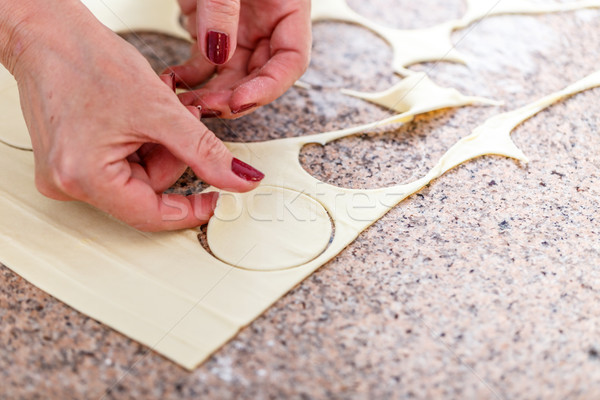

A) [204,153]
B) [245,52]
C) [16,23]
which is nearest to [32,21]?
[16,23]

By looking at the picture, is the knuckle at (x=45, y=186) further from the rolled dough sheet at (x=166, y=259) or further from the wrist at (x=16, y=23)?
the wrist at (x=16, y=23)

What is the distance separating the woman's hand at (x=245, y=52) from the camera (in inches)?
37.7

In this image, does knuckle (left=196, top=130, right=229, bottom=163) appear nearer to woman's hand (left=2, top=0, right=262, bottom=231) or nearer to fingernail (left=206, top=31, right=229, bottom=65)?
woman's hand (left=2, top=0, right=262, bottom=231)

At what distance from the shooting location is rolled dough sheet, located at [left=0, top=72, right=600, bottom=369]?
2.72 feet

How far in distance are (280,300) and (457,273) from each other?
268 mm

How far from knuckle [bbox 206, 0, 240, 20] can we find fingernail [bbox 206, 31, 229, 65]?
0.10ft

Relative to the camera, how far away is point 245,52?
48.3 inches

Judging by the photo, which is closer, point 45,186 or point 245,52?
point 45,186

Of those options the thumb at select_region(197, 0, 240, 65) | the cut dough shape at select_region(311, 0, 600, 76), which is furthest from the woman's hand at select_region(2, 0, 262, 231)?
the cut dough shape at select_region(311, 0, 600, 76)

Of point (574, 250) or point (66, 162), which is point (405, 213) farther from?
point (66, 162)

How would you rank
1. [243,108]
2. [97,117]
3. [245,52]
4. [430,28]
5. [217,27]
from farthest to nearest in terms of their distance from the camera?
[430,28] → [245,52] → [243,108] → [217,27] → [97,117]

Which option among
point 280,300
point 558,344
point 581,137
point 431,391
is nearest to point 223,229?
point 280,300

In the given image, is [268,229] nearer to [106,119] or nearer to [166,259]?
[166,259]

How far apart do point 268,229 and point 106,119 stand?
0.97ft
